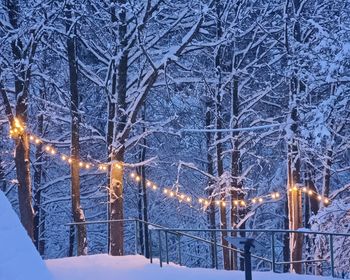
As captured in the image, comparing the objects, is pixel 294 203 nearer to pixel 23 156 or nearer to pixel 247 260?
pixel 23 156

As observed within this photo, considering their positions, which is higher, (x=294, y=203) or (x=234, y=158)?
(x=234, y=158)

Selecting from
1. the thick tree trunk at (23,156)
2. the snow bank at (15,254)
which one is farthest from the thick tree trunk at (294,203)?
the snow bank at (15,254)

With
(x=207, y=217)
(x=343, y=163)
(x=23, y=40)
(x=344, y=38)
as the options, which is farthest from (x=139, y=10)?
(x=207, y=217)

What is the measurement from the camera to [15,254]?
4.74m

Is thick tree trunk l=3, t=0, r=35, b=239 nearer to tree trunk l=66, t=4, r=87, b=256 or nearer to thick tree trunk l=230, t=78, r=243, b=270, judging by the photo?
tree trunk l=66, t=4, r=87, b=256

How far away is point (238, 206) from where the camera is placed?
23.4 metres

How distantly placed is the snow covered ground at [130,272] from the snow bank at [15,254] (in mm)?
7936

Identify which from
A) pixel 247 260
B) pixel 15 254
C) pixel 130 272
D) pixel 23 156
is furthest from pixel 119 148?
pixel 15 254

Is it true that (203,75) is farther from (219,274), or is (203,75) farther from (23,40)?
(219,274)

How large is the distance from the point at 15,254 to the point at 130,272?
9.05m

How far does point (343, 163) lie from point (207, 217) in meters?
8.01

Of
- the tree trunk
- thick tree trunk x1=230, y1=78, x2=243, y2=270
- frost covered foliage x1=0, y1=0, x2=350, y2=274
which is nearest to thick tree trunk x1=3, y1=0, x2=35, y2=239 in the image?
frost covered foliage x1=0, y1=0, x2=350, y2=274

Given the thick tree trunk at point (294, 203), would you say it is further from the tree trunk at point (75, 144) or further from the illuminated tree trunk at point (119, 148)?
the tree trunk at point (75, 144)

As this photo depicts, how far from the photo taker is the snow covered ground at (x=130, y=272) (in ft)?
41.4
